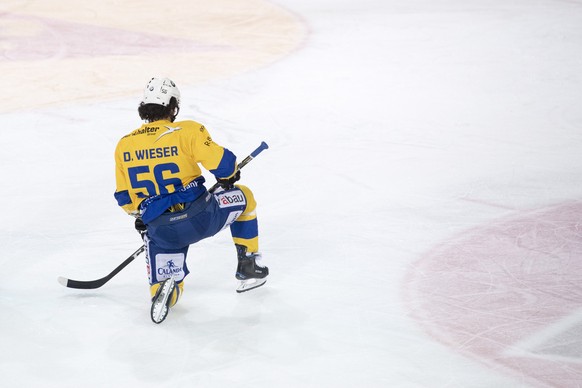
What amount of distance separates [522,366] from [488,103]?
3668mm

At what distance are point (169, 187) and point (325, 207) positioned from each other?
137 centimetres

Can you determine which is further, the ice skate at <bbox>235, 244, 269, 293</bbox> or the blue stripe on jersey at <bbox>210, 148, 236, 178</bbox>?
the ice skate at <bbox>235, 244, 269, 293</bbox>

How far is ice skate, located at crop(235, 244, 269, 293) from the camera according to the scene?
12.2ft

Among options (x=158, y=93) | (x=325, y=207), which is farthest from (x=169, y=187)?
(x=325, y=207)

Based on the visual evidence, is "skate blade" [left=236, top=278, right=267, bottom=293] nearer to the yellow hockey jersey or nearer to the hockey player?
the hockey player

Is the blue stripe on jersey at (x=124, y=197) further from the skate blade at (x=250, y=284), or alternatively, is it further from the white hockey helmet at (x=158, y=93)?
the skate blade at (x=250, y=284)

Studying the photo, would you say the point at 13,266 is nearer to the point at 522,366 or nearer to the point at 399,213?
the point at 399,213

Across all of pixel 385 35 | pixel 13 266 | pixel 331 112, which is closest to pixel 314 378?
pixel 13 266

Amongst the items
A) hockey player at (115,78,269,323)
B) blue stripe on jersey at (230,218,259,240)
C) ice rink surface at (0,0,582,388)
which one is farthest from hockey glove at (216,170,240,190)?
ice rink surface at (0,0,582,388)

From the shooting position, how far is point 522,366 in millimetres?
3088

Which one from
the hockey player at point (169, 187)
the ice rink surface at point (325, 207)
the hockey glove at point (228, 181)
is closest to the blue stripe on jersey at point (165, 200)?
the hockey player at point (169, 187)

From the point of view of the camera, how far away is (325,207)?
4.70m

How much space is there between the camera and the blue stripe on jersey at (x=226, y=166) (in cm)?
346

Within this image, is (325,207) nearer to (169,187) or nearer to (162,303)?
(169,187)
